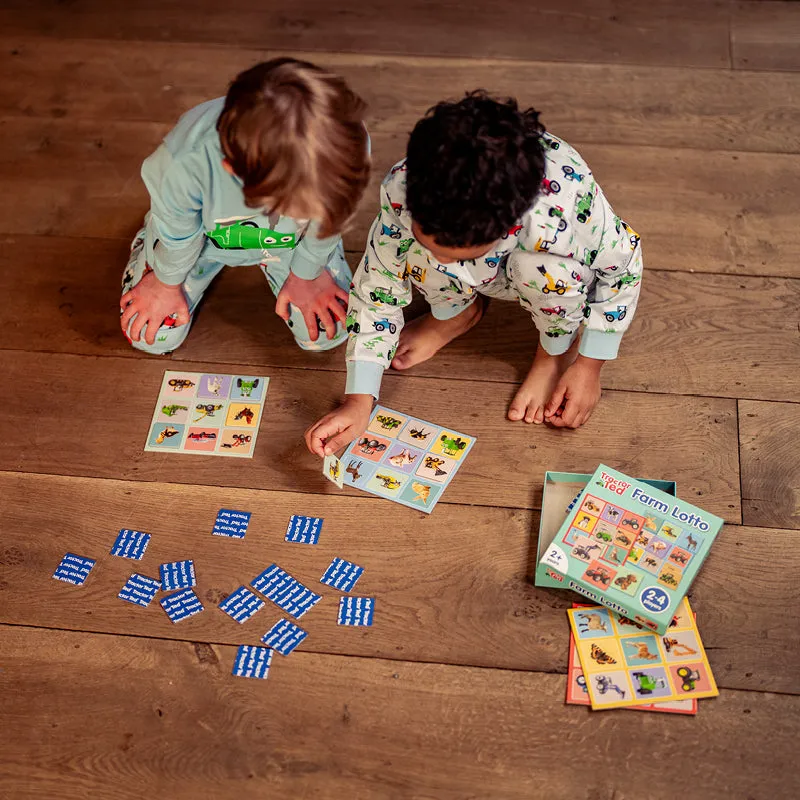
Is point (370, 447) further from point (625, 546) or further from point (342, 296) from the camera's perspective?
point (625, 546)

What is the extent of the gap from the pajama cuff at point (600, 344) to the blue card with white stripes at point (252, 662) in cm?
75

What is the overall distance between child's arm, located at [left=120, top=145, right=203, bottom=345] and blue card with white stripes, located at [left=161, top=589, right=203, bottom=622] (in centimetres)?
51

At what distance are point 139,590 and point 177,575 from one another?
0.22ft

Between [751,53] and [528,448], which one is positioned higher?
[751,53]

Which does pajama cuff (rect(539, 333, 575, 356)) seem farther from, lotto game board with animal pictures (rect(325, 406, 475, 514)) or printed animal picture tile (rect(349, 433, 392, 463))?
printed animal picture tile (rect(349, 433, 392, 463))

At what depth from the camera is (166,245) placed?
5.27 feet

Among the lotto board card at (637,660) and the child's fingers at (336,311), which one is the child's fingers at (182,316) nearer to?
the child's fingers at (336,311)

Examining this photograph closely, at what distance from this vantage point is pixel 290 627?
1.46 m

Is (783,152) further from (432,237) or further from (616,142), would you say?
(432,237)

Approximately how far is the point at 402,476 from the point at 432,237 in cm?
52

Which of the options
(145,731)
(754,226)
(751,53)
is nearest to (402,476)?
(145,731)

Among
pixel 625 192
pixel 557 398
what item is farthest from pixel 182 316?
pixel 625 192

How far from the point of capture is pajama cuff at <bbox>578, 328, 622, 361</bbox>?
5.20 ft

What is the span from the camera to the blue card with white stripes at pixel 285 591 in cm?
148
